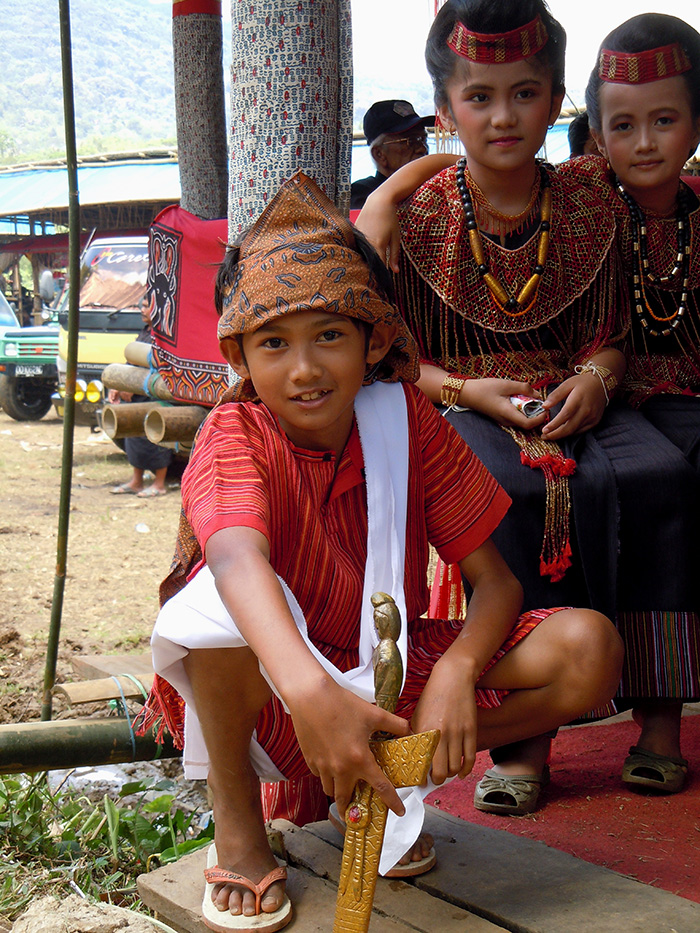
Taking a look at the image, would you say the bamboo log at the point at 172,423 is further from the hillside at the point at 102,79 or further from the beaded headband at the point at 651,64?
the hillside at the point at 102,79

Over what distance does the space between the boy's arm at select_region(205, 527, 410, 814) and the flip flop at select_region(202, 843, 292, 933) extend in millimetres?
347

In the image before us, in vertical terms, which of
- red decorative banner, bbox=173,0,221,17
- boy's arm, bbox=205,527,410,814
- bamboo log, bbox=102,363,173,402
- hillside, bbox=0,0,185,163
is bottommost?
bamboo log, bbox=102,363,173,402

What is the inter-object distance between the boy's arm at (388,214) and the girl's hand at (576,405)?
0.54m

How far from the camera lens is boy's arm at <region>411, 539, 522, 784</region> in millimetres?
1628

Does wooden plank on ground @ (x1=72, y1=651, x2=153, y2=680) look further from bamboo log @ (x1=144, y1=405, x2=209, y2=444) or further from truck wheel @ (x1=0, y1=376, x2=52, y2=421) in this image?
truck wheel @ (x1=0, y1=376, x2=52, y2=421)

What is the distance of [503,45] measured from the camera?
2318 mm

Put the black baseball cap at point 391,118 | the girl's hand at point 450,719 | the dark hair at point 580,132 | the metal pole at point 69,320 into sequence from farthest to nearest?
1. the black baseball cap at point 391,118
2. the dark hair at point 580,132
3. the metal pole at point 69,320
4. the girl's hand at point 450,719

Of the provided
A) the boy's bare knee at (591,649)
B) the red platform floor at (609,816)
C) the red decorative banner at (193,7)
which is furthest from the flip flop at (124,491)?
the boy's bare knee at (591,649)

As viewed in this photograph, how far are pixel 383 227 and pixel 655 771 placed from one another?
4.88 feet

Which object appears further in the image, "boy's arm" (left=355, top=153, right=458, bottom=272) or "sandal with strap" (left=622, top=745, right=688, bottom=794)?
"boy's arm" (left=355, top=153, right=458, bottom=272)

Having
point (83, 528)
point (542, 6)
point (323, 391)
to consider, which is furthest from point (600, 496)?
point (83, 528)

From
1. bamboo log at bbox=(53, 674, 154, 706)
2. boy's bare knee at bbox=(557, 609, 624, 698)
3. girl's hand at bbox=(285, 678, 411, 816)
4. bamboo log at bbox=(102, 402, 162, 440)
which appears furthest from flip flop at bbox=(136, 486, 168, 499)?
girl's hand at bbox=(285, 678, 411, 816)

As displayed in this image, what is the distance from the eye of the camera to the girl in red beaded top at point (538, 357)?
2285 millimetres

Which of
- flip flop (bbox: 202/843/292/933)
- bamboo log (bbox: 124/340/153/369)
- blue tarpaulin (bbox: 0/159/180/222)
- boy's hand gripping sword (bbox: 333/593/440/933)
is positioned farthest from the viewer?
blue tarpaulin (bbox: 0/159/180/222)
